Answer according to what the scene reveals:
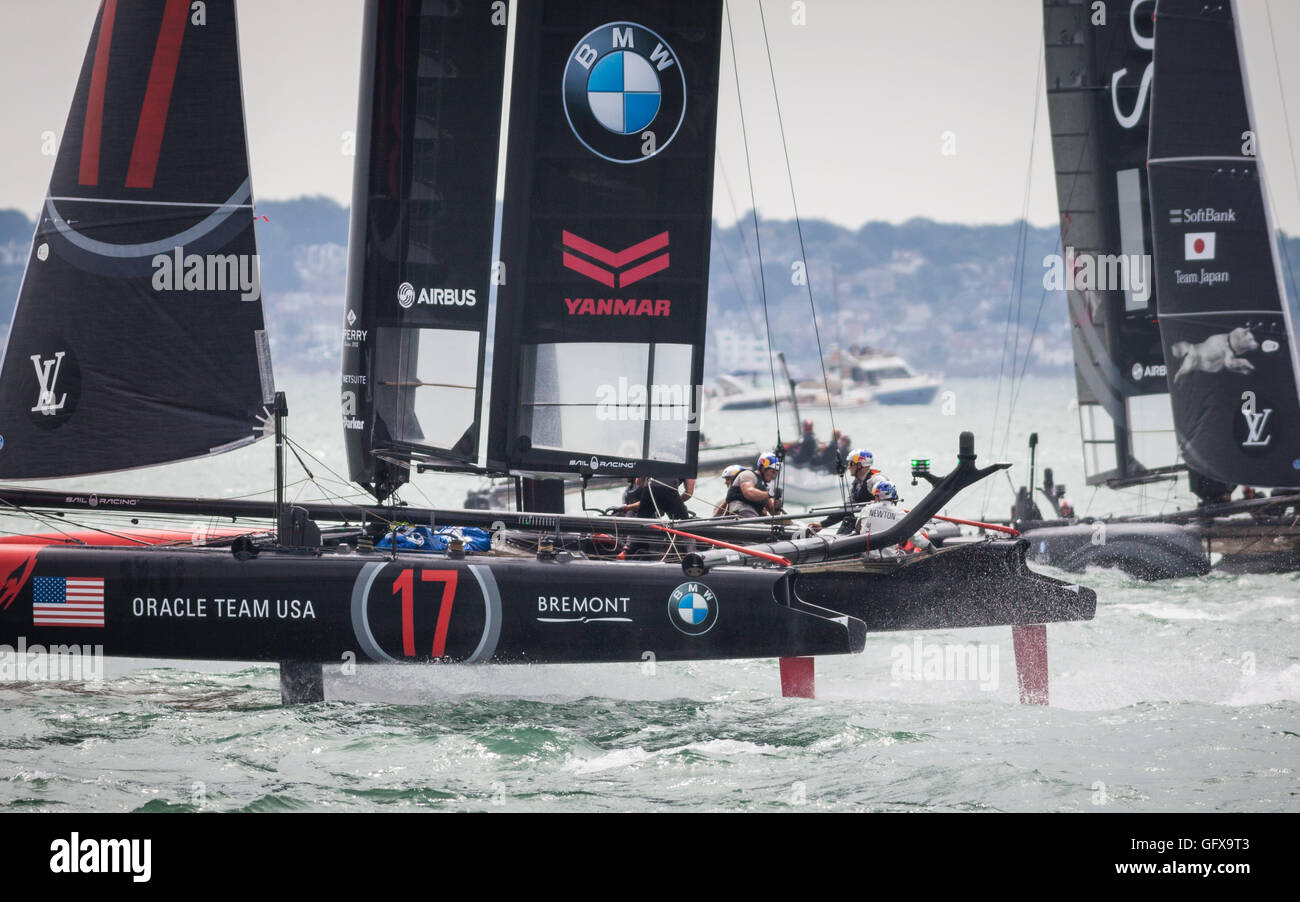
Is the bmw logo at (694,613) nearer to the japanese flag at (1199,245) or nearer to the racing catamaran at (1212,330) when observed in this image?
the racing catamaran at (1212,330)

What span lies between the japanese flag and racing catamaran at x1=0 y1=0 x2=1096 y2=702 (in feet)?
20.0

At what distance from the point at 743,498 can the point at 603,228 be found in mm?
1865

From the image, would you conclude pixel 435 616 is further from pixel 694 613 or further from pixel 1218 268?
pixel 1218 268

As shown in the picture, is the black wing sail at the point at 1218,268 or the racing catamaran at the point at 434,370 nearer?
the racing catamaran at the point at 434,370

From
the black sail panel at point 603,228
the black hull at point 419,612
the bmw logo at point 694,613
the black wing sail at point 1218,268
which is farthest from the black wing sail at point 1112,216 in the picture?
the bmw logo at point 694,613

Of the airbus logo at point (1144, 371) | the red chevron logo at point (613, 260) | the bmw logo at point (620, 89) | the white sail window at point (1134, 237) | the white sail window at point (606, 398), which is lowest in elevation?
the white sail window at point (606, 398)

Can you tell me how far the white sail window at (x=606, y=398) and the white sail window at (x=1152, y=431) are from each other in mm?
7205

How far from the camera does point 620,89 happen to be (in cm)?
805

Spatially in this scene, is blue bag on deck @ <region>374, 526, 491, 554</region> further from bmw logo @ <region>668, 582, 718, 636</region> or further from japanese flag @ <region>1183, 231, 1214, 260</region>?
japanese flag @ <region>1183, 231, 1214, 260</region>

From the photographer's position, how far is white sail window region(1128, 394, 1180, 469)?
45.1ft

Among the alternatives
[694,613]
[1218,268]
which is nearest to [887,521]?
[694,613]

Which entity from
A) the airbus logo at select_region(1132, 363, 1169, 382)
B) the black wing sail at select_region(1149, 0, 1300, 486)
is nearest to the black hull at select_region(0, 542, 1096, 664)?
the black wing sail at select_region(1149, 0, 1300, 486)

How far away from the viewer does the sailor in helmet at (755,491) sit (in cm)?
861
